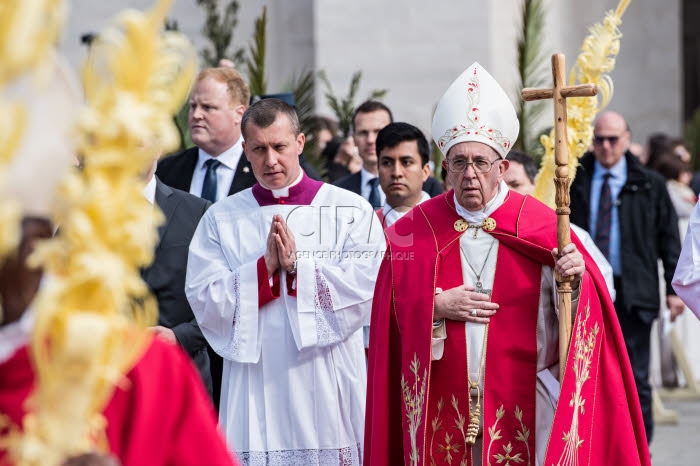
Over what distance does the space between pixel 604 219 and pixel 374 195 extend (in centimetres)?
182

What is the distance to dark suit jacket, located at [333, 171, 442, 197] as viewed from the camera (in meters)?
7.60

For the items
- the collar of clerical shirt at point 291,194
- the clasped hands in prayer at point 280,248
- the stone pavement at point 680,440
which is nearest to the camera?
the clasped hands in prayer at point 280,248

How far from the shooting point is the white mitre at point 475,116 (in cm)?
539

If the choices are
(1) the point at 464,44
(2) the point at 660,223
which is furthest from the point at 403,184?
(1) the point at 464,44

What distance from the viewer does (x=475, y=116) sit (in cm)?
542

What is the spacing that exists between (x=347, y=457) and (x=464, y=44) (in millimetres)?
8681

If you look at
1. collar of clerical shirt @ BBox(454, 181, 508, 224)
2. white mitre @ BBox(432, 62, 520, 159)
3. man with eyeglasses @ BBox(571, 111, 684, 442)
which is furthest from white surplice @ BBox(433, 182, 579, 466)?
man with eyeglasses @ BBox(571, 111, 684, 442)

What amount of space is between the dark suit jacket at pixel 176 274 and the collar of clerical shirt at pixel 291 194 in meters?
0.34

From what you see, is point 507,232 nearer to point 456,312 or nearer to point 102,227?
point 456,312

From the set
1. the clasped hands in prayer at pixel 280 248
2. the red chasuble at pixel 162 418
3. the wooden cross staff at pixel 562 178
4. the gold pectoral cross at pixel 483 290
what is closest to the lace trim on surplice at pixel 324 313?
the clasped hands in prayer at pixel 280 248

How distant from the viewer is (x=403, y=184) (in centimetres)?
676

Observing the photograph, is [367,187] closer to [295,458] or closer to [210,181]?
[210,181]

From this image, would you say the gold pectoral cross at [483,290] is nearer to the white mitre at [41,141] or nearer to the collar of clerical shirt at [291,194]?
the collar of clerical shirt at [291,194]

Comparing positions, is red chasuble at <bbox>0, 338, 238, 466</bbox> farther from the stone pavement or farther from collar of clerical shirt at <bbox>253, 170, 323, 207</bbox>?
the stone pavement
